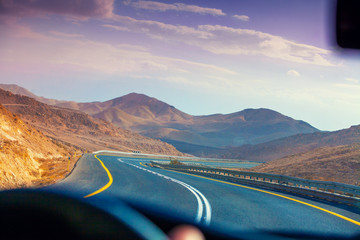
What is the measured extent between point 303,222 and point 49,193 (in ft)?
26.5

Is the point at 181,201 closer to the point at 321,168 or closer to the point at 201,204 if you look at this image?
the point at 201,204

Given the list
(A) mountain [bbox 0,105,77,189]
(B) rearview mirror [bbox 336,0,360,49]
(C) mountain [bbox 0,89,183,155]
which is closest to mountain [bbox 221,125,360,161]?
(C) mountain [bbox 0,89,183,155]

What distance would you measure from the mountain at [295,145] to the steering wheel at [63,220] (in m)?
96.3

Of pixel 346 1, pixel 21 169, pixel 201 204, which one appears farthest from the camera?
pixel 21 169

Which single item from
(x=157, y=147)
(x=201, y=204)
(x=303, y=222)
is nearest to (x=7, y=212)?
(x=303, y=222)

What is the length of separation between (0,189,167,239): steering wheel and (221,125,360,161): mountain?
3793 inches

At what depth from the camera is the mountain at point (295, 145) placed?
10056cm

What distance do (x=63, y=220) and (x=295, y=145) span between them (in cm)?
12731

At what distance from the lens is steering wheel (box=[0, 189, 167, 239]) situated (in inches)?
104

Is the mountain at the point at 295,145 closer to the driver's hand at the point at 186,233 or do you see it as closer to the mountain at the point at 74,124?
the mountain at the point at 74,124

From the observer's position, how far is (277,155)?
120 metres

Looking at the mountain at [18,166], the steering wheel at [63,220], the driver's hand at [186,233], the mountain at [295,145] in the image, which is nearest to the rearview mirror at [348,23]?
the driver's hand at [186,233]

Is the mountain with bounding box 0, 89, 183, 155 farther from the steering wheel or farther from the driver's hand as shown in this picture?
the steering wheel

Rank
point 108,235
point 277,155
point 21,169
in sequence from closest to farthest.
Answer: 1. point 108,235
2. point 21,169
3. point 277,155
